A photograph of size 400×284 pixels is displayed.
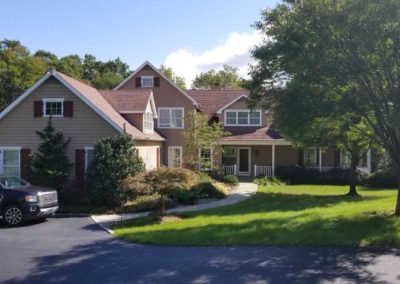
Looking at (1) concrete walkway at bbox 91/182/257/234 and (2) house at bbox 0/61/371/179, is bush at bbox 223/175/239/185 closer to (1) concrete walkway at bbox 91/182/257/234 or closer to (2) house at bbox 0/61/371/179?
(1) concrete walkway at bbox 91/182/257/234

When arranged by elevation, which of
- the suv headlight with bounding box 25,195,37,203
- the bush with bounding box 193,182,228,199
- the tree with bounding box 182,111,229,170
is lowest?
the bush with bounding box 193,182,228,199

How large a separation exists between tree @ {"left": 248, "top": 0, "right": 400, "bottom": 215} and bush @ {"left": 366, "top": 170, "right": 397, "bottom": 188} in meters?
17.6

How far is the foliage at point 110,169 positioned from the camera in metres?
20.4

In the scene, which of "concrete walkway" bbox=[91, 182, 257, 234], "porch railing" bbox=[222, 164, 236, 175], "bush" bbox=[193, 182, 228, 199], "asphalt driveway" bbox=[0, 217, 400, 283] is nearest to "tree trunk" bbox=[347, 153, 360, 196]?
"concrete walkway" bbox=[91, 182, 257, 234]

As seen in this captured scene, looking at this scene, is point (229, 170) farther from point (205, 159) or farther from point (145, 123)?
point (145, 123)

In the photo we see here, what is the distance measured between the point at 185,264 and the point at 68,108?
15206mm

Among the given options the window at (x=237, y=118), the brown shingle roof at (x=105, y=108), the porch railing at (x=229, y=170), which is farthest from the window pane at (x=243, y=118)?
the brown shingle roof at (x=105, y=108)

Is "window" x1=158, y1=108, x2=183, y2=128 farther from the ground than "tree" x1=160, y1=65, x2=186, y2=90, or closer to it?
closer to it

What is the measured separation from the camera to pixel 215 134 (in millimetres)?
31422

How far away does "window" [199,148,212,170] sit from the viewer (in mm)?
30653

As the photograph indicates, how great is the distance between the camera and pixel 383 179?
103 feet

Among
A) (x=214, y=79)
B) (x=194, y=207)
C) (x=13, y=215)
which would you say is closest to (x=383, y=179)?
(x=194, y=207)

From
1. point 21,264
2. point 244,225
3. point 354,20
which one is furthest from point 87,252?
point 354,20

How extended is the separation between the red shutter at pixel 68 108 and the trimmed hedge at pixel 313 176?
1666 cm
